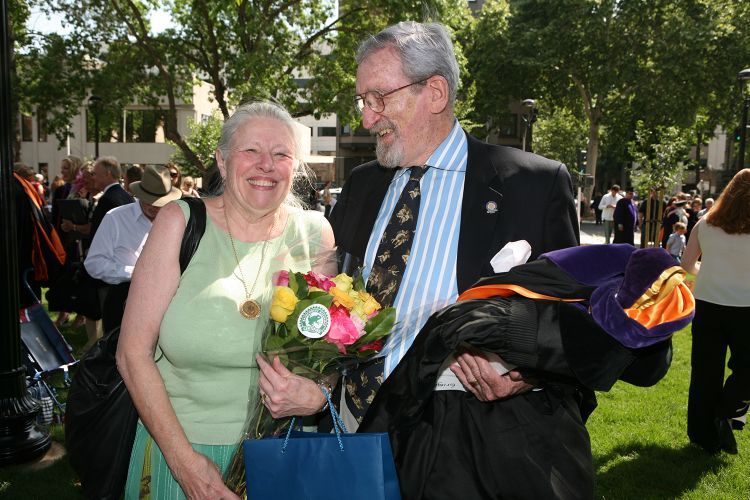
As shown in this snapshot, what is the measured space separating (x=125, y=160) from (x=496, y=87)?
88.1ft

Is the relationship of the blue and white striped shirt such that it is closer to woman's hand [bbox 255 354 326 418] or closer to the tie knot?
the tie knot

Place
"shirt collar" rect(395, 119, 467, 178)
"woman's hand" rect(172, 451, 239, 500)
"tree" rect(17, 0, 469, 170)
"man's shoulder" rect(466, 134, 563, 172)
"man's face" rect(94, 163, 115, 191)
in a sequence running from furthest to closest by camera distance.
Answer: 1. "tree" rect(17, 0, 469, 170)
2. "man's face" rect(94, 163, 115, 191)
3. "shirt collar" rect(395, 119, 467, 178)
4. "man's shoulder" rect(466, 134, 563, 172)
5. "woman's hand" rect(172, 451, 239, 500)

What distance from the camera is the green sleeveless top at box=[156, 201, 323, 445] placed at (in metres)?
2.36

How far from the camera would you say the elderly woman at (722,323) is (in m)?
5.42

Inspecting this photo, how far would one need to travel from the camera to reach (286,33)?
60.7 ft

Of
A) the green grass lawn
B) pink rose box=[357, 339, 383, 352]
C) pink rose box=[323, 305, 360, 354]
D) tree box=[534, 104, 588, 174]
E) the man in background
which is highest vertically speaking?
tree box=[534, 104, 588, 174]

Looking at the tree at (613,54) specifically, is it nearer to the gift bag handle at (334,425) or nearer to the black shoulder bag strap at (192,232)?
Result: the black shoulder bag strap at (192,232)

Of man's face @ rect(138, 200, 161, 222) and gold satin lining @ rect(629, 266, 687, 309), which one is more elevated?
gold satin lining @ rect(629, 266, 687, 309)

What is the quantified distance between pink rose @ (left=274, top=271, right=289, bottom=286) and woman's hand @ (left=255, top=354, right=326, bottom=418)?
0.75ft

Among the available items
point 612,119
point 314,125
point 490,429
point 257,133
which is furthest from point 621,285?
point 314,125

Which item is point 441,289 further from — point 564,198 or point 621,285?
point 621,285

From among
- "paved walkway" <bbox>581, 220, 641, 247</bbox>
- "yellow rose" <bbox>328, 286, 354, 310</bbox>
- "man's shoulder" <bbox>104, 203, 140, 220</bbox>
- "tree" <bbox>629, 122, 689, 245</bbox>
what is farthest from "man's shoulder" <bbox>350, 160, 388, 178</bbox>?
"paved walkway" <bbox>581, 220, 641, 247</bbox>

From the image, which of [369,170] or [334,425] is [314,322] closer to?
[334,425]

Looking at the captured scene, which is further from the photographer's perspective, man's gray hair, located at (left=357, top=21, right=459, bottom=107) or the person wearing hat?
the person wearing hat
